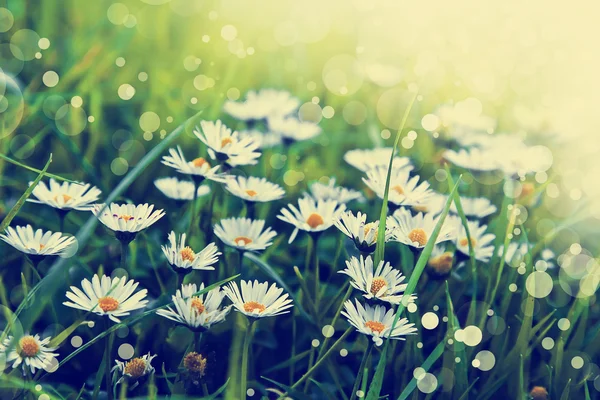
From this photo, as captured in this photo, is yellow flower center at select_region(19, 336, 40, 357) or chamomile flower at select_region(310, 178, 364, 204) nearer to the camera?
yellow flower center at select_region(19, 336, 40, 357)

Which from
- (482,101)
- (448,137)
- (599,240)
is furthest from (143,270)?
(482,101)

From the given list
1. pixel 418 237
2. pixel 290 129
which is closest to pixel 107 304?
pixel 418 237

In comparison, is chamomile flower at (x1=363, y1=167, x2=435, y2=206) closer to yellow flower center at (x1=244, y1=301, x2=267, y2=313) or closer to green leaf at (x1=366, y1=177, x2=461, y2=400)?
green leaf at (x1=366, y1=177, x2=461, y2=400)

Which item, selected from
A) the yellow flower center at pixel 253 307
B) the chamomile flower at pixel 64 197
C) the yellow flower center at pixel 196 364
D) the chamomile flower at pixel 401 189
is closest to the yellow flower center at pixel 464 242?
the chamomile flower at pixel 401 189

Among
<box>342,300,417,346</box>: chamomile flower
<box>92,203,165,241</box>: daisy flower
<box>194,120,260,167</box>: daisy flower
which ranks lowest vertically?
<box>342,300,417,346</box>: chamomile flower

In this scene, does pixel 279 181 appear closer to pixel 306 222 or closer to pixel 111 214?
pixel 306 222

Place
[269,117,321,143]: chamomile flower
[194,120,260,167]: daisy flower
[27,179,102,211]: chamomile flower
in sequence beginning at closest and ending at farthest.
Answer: [27,179,102,211]: chamomile flower, [194,120,260,167]: daisy flower, [269,117,321,143]: chamomile flower

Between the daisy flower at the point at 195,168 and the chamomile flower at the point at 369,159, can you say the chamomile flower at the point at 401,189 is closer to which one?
the chamomile flower at the point at 369,159

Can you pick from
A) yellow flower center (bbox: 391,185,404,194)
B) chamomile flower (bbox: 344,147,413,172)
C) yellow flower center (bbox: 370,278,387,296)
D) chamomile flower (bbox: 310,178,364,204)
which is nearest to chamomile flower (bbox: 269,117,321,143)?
chamomile flower (bbox: 344,147,413,172)
